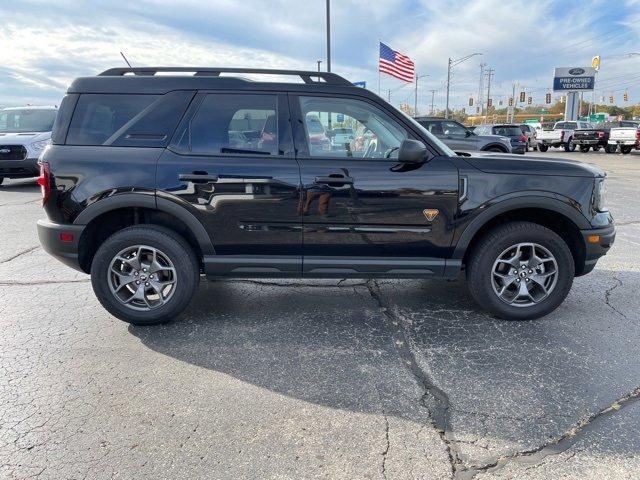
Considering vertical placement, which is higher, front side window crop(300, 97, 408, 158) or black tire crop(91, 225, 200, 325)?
front side window crop(300, 97, 408, 158)

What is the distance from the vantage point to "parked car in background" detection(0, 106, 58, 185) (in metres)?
11.2

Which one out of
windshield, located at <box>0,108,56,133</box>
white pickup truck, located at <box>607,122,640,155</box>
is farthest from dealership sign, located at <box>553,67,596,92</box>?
windshield, located at <box>0,108,56,133</box>

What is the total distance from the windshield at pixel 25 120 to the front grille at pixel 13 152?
123 cm

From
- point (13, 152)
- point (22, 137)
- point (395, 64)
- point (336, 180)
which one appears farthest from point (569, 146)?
point (336, 180)

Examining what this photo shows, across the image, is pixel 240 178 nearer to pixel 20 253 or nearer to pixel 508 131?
pixel 20 253

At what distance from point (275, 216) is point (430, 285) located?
6.89ft

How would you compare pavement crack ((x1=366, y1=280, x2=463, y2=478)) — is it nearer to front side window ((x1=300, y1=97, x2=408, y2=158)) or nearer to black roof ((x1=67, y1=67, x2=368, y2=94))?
front side window ((x1=300, y1=97, x2=408, y2=158))

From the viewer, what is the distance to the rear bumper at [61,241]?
3.68 metres

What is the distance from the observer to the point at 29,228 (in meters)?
7.48

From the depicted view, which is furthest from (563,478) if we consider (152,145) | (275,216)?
(152,145)

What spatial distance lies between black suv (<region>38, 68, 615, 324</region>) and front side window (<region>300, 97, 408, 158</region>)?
0.04 feet

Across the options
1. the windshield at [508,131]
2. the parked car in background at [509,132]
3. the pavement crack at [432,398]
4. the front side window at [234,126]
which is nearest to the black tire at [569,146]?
the parked car in background at [509,132]

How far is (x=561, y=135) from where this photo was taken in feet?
96.6

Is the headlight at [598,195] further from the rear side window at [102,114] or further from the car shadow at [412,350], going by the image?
the rear side window at [102,114]
